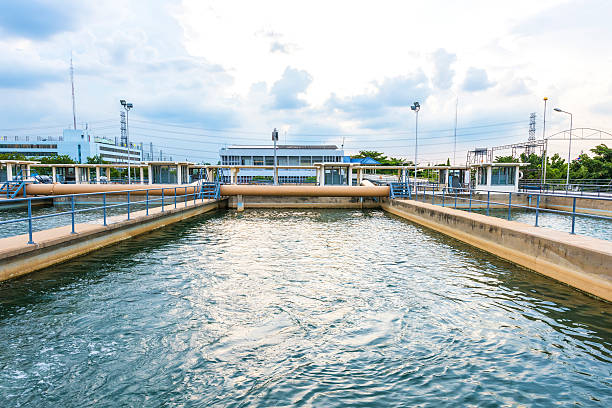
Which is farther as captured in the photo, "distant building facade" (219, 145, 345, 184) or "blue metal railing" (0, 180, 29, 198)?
→ "distant building facade" (219, 145, 345, 184)

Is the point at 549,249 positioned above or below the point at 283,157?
below

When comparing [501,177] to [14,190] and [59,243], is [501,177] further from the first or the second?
[14,190]

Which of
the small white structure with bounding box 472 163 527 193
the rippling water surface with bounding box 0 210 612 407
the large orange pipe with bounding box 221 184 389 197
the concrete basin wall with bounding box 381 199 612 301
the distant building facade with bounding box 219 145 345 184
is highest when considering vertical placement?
the distant building facade with bounding box 219 145 345 184

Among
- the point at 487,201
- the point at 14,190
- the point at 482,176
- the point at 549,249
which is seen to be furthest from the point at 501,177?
the point at 14,190

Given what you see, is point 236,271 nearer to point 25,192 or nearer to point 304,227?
point 304,227

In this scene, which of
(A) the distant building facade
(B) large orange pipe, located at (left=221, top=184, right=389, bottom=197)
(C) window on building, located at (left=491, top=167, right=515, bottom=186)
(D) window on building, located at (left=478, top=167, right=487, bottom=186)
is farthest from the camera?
(A) the distant building facade

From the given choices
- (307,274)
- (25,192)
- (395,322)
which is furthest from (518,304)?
(25,192)

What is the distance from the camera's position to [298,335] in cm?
587

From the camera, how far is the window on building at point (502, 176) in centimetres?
3359

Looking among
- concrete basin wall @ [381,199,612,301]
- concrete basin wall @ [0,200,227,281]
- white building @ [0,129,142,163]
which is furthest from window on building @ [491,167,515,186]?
white building @ [0,129,142,163]

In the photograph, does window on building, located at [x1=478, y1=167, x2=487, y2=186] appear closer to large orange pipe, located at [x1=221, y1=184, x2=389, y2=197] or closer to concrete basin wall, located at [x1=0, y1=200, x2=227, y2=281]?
large orange pipe, located at [x1=221, y1=184, x2=389, y2=197]

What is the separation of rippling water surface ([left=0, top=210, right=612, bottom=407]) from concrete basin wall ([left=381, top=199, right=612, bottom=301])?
39 cm

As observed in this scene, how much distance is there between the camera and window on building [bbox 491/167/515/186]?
33.6m

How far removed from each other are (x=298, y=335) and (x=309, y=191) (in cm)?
2161
